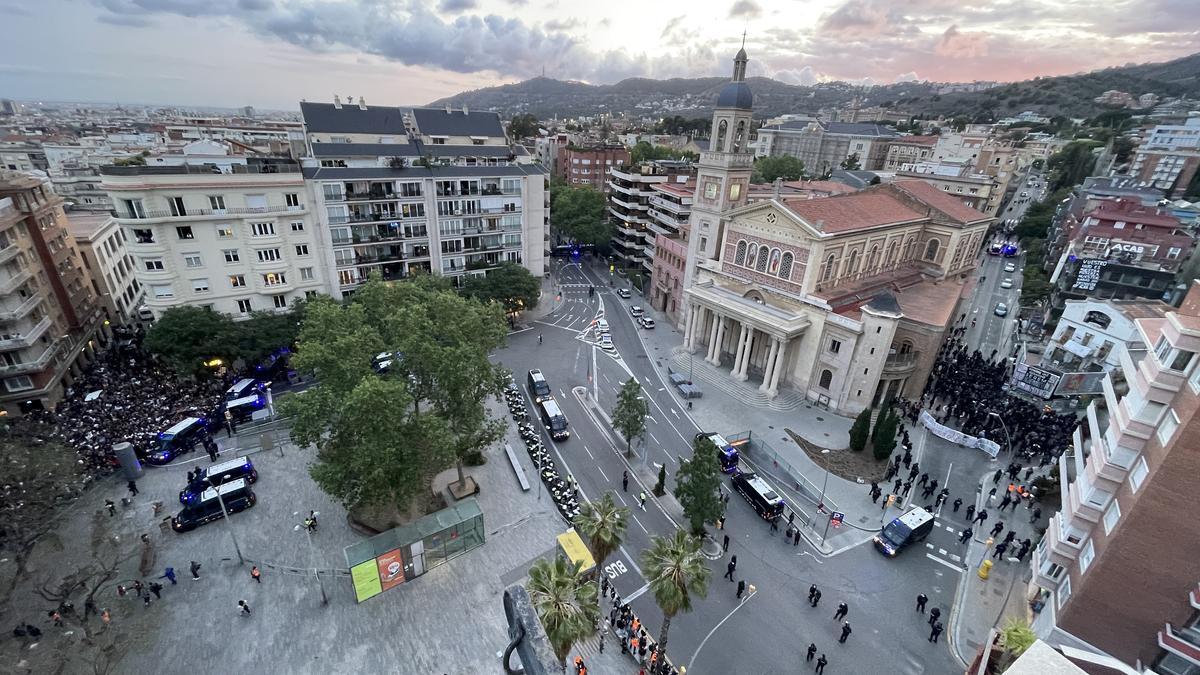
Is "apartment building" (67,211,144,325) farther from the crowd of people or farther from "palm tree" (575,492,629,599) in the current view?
"palm tree" (575,492,629,599)

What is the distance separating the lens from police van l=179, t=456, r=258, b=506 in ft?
102

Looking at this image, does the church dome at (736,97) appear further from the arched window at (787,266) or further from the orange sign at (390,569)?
the orange sign at (390,569)

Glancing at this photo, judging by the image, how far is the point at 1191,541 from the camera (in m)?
19.6

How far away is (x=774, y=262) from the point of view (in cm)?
4891

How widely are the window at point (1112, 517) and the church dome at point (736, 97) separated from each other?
1629 inches

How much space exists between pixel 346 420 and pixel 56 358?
3621 cm

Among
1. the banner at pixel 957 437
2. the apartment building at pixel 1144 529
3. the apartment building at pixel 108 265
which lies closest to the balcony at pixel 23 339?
the apartment building at pixel 108 265

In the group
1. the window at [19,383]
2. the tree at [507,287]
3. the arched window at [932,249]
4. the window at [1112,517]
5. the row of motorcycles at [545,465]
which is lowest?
the row of motorcycles at [545,465]

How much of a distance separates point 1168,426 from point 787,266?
30.0 meters

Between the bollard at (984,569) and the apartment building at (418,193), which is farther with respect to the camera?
the apartment building at (418,193)

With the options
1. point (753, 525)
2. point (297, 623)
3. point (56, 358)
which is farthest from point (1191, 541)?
point (56, 358)

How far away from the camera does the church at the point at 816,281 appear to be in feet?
147

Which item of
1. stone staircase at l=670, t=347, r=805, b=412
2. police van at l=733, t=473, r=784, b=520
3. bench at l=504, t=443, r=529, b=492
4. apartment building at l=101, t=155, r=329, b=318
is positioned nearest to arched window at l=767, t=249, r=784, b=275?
stone staircase at l=670, t=347, r=805, b=412

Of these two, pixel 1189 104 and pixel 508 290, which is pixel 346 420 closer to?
pixel 508 290
